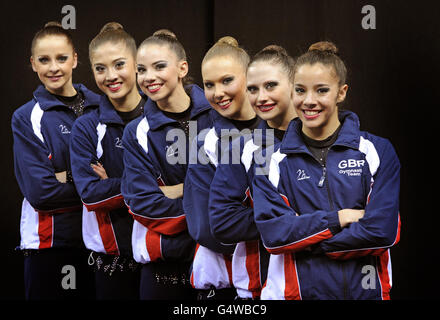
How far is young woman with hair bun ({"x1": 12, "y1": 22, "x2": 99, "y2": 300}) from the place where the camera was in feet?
11.8

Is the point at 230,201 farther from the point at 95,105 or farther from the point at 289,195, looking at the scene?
the point at 95,105

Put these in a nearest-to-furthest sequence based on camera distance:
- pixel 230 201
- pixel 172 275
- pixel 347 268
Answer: pixel 347 268 < pixel 230 201 < pixel 172 275

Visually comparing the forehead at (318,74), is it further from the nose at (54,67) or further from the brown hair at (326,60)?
the nose at (54,67)

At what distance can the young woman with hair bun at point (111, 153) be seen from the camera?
3.47 m

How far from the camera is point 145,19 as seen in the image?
146 inches

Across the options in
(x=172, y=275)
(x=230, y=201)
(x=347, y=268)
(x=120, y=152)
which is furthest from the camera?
(x=120, y=152)

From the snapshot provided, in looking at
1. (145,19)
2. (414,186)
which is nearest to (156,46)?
(145,19)

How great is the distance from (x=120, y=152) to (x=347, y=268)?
1384 mm

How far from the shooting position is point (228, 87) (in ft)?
10.0

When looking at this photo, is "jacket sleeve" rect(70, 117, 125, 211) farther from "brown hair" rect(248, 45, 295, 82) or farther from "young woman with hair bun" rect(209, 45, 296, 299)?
"brown hair" rect(248, 45, 295, 82)

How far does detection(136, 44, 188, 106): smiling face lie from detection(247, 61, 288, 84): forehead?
1.79 feet

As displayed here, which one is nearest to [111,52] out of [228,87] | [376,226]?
[228,87]

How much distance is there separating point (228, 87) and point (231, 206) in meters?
0.55

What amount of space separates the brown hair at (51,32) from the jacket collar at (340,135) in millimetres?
1505
